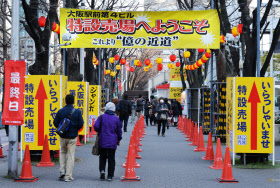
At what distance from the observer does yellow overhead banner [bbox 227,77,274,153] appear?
11680mm

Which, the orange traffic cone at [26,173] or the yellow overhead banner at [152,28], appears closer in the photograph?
the orange traffic cone at [26,173]

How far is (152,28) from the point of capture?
1450 centimetres

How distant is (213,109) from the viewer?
18.8m

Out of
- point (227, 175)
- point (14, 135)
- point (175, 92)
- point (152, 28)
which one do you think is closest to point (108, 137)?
point (14, 135)

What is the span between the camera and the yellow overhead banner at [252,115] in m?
11.7

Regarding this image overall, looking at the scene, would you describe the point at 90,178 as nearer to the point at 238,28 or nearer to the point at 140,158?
the point at 140,158

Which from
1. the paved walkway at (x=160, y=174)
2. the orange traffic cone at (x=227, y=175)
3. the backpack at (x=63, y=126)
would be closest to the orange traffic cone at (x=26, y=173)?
the paved walkway at (x=160, y=174)

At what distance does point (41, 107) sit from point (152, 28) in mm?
4513

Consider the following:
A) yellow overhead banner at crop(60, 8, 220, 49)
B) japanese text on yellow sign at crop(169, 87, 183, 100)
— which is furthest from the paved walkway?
japanese text on yellow sign at crop(169, 87, 183, 100)

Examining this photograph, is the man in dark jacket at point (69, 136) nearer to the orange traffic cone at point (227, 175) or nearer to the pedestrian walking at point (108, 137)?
the pedestrian walking at point (108, 137)

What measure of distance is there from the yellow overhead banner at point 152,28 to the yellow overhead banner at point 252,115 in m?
3.23

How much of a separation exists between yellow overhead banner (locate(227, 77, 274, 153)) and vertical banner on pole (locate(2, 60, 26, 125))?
5.26 meters

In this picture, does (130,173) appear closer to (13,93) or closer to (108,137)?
(108,137)

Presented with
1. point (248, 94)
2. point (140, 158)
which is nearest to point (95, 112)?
point (140, 158)
